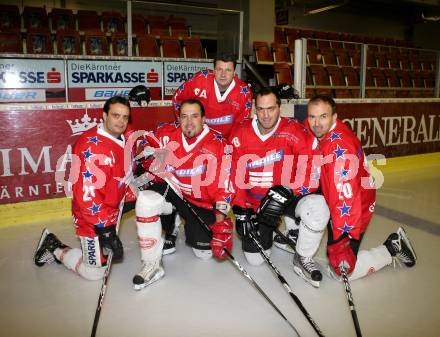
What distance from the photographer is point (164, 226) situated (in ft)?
9.50

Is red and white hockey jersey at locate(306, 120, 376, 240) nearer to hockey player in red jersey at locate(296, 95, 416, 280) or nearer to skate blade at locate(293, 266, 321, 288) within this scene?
hockey player in red jersey at locate(296, 95, 416, 280)

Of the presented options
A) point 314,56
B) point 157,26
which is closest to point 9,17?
point 157,26

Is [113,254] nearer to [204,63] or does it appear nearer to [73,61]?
[73,61]

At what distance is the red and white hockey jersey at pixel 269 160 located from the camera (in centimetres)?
255

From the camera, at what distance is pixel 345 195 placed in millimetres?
2170

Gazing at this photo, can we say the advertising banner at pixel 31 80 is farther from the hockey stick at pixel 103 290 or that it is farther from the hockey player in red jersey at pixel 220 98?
the hockey stick at pixel 103 290

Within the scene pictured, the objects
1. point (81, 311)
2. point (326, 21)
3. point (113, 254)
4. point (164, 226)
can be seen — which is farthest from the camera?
point (326, 21)

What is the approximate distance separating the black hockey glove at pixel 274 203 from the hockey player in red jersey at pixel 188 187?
0.70ft

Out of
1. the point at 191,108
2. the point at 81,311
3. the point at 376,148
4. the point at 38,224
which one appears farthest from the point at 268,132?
the point at 376,148

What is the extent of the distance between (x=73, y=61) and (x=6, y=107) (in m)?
1.38

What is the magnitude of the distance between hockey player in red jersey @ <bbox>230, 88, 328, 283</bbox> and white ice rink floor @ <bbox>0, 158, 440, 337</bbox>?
306 mm

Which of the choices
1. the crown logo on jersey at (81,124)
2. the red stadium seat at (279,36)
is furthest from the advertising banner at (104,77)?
the red stadium seat at (279,36)

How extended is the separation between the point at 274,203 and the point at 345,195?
0.38 meters

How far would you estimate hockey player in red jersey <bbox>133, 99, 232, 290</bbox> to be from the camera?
235 cm
